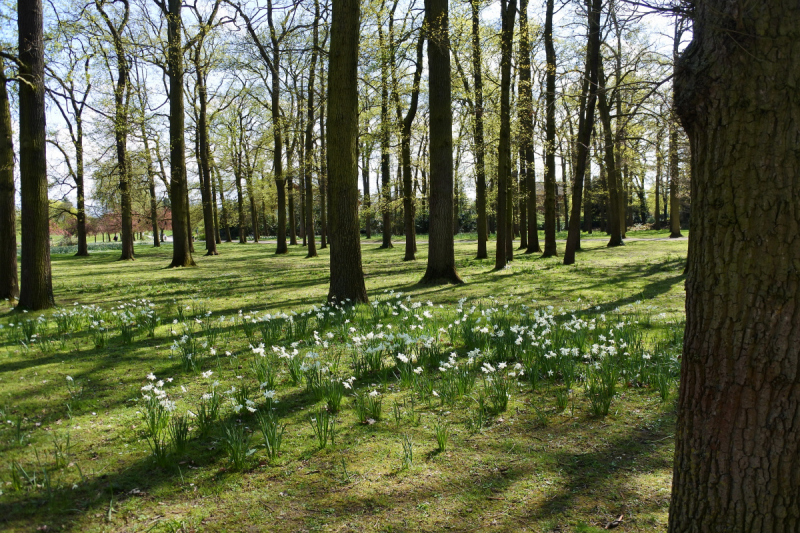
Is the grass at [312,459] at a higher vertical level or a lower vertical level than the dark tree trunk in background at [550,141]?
lower

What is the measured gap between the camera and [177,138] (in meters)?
17.5

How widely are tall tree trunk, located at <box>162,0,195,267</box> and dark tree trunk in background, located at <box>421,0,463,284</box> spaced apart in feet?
33.3

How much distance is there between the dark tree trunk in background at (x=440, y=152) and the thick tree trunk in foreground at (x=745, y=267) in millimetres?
8840

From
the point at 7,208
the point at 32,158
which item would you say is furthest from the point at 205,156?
the point at 32,158

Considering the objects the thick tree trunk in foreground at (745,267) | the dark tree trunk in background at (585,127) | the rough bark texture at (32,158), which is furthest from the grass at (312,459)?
the dark tree trunk in background at (585,127)

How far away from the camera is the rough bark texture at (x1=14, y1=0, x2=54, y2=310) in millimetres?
7824

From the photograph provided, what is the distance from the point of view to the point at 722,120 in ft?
5.61

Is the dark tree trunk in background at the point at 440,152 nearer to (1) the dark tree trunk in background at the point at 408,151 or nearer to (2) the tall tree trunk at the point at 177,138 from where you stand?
(1) the dark tree trunk in background at the point at 408,151

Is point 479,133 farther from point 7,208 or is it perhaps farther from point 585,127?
point 7,208

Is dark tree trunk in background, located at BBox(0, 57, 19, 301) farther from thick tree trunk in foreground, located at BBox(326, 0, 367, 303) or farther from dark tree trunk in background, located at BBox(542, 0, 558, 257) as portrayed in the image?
dark tree trunk in background, located at BBox(542, 0, 558, 257)

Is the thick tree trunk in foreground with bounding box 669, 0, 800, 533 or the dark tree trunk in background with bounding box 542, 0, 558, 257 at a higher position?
the dark tree trunk in background with bounding box 542, 0, 558, 257

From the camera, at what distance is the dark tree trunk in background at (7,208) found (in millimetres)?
8406

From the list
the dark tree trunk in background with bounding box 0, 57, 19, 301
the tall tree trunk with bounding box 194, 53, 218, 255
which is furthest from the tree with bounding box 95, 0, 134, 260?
the dark tree trunk in background with bounding box 0, 57, 19, 301

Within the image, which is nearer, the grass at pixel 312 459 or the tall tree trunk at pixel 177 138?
the grass at pixel 312 459
